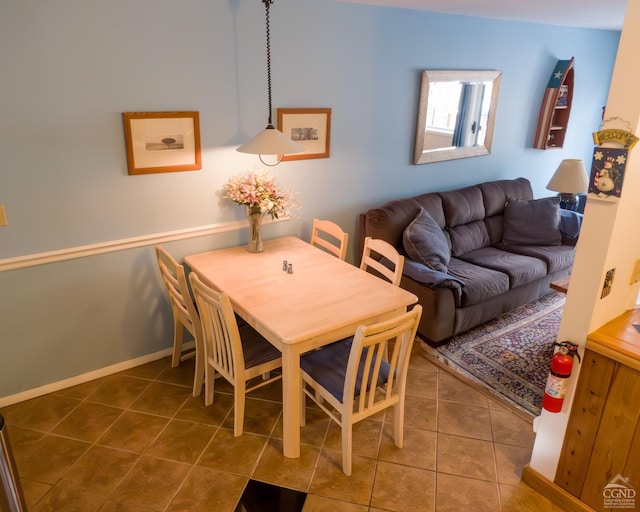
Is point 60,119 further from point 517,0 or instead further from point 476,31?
point 476,31

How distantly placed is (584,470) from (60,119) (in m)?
3.10

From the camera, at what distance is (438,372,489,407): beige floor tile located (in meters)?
2.89

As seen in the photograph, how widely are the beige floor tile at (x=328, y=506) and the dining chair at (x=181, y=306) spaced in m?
1.05

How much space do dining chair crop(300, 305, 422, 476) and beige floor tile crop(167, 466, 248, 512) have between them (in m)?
0.55

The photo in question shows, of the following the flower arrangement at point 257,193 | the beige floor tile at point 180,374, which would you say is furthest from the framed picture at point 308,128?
the beige floor tile at point 180,374

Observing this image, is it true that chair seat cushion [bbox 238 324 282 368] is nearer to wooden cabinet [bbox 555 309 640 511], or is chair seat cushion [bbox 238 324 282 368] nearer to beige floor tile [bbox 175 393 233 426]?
beige floor tile [bbox 175 393 233 426]

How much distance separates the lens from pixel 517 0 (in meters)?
3.31

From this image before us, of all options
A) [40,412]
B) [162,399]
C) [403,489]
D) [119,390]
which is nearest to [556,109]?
[403,489]

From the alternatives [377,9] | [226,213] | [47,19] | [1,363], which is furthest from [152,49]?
[1,363]

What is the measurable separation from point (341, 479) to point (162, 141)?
2157mm

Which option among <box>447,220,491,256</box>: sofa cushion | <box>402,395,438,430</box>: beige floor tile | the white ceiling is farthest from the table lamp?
Answer: <box>402,395,438,430</box>: beige floor tile

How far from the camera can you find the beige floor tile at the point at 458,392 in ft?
9.49

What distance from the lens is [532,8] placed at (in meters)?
3.69

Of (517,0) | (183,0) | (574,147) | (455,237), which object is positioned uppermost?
(517,0)
